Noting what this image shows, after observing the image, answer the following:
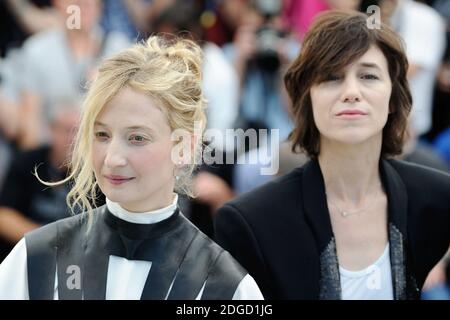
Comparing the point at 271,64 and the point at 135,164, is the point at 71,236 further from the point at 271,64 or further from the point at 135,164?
the point at 271,64

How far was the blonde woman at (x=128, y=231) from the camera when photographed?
2.74 m

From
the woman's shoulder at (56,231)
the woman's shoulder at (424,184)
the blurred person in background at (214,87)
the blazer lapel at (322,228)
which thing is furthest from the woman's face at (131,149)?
the blurred person in background at (214,87)

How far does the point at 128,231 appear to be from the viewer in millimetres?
2812

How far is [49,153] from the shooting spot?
199 inches

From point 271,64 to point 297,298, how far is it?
2.80 metres

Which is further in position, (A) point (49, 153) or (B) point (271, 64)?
(B) point (271, 64)

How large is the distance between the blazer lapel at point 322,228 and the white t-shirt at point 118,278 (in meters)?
0.57

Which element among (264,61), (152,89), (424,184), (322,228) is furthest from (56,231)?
(264,61)

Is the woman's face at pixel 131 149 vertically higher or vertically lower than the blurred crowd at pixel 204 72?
lower

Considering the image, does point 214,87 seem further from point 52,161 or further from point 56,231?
point 56,231

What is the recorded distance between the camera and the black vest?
2740 millimetres

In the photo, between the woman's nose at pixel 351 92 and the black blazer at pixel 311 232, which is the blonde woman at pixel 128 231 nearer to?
the black blazer at pixel 311 232

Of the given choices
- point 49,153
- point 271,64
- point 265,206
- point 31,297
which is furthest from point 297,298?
point 271,64

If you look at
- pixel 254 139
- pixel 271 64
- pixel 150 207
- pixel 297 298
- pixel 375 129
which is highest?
pixel 271 64
